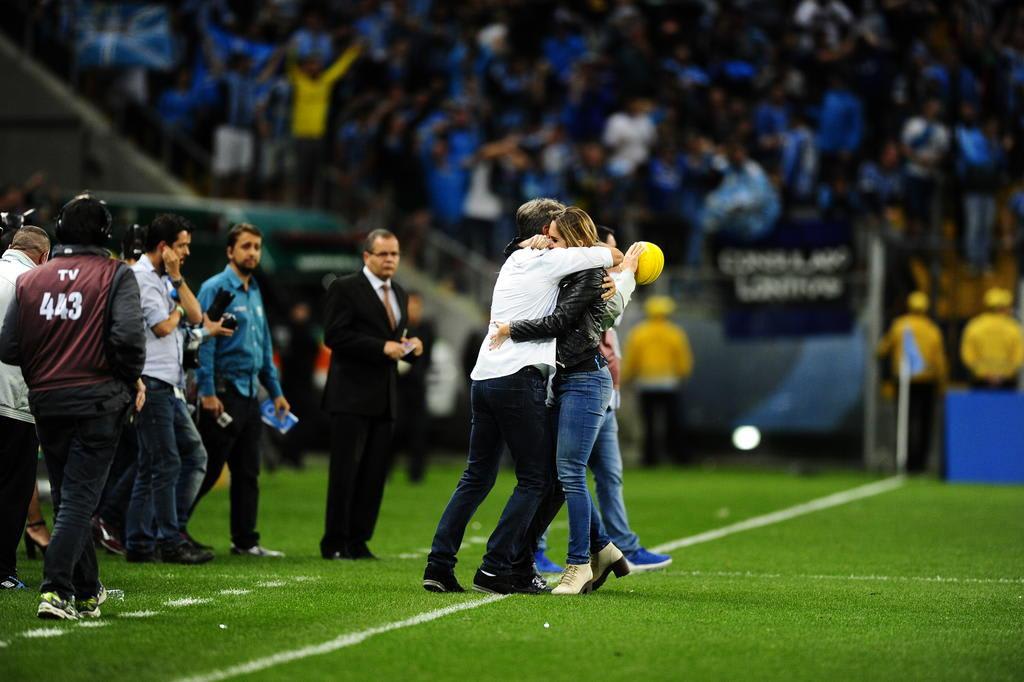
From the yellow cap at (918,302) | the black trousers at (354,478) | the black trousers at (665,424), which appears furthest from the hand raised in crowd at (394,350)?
the yellow cap at (918,302)

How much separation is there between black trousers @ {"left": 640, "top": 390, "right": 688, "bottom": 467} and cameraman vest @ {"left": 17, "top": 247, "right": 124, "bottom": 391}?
15837 millimetres

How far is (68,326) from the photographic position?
827 centimetres

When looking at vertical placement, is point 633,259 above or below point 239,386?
above

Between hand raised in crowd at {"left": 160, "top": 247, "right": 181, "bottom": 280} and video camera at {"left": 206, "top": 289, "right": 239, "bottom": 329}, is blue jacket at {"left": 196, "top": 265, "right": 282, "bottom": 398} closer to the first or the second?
video camera at {"left": 206, "top": 289, "right": 239, "bottom": 329}

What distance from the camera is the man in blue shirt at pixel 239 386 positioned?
38.3 ft

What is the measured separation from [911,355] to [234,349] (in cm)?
1265

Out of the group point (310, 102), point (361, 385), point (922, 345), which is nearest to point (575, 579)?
point (361, 385)

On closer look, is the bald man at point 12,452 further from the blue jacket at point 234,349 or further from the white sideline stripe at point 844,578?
the white sideline stripe at point 844,578

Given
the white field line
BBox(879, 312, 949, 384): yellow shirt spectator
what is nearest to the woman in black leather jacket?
the white field line

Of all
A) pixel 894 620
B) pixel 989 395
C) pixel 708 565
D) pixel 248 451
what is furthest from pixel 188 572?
pixel 989 395

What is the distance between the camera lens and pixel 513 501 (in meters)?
9.46

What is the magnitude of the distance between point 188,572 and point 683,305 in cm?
1470

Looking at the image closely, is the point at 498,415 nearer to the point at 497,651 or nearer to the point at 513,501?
the point at 513,501

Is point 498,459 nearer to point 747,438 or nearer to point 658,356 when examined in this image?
point 658,356
